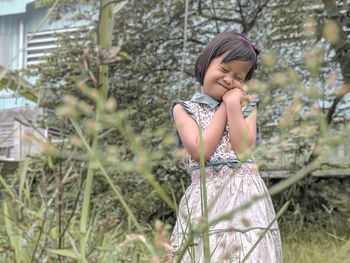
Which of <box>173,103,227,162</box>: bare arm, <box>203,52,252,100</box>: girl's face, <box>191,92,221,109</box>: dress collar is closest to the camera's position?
<box>173,103,227,162</box>: bare arm

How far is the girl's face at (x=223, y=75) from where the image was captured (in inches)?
45.8

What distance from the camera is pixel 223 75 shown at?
116 centimetres

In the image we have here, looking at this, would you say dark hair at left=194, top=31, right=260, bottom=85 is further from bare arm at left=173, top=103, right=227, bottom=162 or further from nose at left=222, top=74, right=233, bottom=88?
bare arm at left=173, top=103, right=227, bottom=162

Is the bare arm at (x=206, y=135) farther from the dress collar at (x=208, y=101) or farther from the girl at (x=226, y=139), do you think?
the dress collar at (x=208, y=101)

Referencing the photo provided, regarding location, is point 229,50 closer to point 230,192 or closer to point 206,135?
point 206,135

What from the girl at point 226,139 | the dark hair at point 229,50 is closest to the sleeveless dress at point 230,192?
the girl at point 226,139

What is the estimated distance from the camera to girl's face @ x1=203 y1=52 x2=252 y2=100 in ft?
3.82

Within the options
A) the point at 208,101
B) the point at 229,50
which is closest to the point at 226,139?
the point at 208,101

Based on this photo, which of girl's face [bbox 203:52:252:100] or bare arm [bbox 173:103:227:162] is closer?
bare arm [bbox 173:103:227:162]

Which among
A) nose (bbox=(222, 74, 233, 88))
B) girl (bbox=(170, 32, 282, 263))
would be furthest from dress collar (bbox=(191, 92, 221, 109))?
nose (bbox=(222, 74, 233, 88))

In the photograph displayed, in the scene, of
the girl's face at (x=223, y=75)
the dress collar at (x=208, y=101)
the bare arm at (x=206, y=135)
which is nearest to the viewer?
the bare arm at (x=206, y=135)

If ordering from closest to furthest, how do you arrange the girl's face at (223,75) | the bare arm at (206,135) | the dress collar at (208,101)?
the bare arm at (206,135) < the girl's face at (223,75) < the dress collar at (208,101)

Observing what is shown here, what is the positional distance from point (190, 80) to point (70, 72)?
1.29m

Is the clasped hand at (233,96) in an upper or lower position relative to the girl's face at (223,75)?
lower
